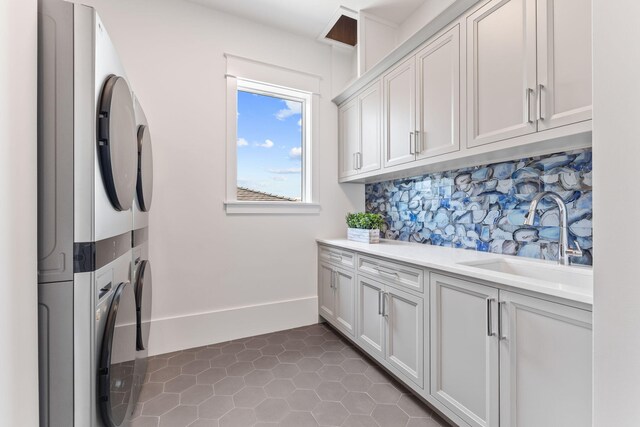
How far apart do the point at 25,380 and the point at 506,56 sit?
2301mm

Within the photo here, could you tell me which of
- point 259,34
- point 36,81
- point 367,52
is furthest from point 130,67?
point 367,52

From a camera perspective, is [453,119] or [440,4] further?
[440,4]

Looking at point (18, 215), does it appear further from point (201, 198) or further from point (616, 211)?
point (201, 198)

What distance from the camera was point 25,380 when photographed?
31.8 inches

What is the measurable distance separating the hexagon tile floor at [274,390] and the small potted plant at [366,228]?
0.94 metres

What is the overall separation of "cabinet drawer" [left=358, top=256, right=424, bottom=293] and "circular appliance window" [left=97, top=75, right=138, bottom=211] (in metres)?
1.53

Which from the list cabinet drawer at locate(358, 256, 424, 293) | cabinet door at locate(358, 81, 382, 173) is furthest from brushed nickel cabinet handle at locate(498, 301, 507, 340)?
cabinet door at locate(358, 81, 382, 173)

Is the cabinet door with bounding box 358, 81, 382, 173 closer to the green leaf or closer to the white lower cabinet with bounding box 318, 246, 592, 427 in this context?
the green leaf

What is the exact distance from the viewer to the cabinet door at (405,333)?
5.38ft

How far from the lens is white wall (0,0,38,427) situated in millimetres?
740

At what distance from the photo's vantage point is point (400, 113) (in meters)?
2.17

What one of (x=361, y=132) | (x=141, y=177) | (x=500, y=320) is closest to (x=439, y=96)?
(x=361, y=132)

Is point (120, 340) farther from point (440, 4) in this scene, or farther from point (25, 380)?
point (440, 4)

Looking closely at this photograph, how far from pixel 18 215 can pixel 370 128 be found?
231cm
